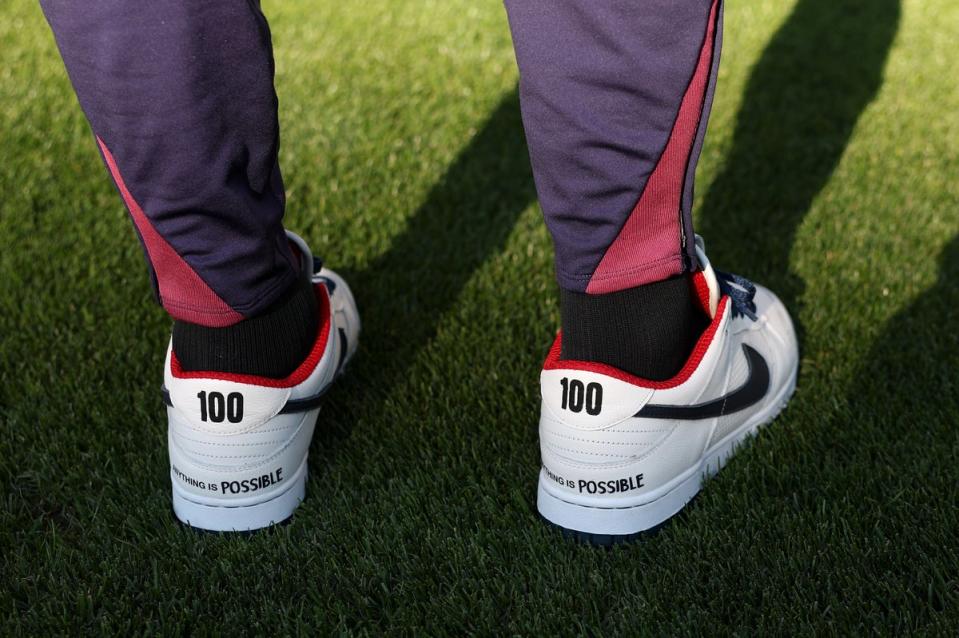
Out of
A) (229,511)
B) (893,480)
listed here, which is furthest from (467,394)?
(893,480)

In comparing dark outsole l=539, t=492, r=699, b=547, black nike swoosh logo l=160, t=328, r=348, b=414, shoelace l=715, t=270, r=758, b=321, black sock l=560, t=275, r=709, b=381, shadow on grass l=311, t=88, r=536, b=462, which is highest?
black sock l=560, t=275, r=709, b=381

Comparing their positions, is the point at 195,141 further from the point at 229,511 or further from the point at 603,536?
the point at 603,536

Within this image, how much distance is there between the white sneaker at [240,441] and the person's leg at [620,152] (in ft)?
1.31

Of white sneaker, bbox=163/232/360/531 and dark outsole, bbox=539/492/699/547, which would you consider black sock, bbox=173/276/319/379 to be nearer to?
white sneaker, bbox=163/232/360/531

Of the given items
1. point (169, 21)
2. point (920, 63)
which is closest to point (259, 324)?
point (169, 21)

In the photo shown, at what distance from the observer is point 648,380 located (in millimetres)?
1312

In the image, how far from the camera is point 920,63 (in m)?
3.28

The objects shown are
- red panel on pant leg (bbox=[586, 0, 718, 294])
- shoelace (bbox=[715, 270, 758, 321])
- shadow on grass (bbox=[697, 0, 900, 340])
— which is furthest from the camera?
shadow on grass (bbox=[697, 0, 900, 340])

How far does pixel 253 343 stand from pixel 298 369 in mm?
79

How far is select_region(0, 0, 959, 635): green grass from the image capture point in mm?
1214

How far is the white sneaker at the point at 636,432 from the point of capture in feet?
4.19

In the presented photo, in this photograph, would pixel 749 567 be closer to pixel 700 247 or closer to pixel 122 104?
pixel 700 247

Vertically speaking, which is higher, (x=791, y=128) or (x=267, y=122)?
(x=267, y=122)

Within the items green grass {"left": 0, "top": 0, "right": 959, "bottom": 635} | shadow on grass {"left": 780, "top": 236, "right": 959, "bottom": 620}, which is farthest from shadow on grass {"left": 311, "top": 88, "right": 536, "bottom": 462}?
shadow on grass {"left": 780, "top": 236, "right": 959, "bottom": 620}
